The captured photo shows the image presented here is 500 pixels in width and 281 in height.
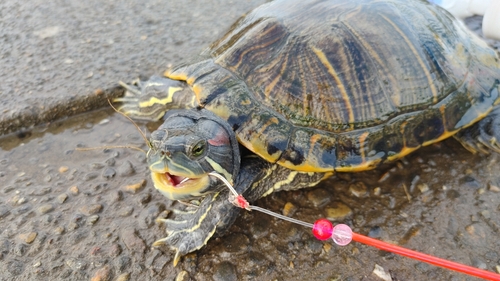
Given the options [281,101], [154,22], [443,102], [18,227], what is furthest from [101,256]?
[154,22]

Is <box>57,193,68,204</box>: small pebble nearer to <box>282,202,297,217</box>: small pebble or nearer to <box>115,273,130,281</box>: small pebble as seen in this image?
<box>115,273,130,281</box>: small pebble

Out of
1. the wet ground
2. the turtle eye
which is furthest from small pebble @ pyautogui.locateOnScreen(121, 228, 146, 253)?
the turtle eye

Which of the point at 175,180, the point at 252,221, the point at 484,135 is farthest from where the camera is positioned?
the point at 484,135

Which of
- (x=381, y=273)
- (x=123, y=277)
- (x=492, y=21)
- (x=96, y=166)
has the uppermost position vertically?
(x=492, y=21)

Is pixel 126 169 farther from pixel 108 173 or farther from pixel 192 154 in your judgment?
pixel 192 154

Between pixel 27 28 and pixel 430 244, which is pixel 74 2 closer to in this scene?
pixel 27 28

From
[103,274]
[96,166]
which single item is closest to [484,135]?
[103,274]

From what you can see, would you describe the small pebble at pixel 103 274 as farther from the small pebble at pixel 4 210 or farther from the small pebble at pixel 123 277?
the small pebble at pixel 4 210
